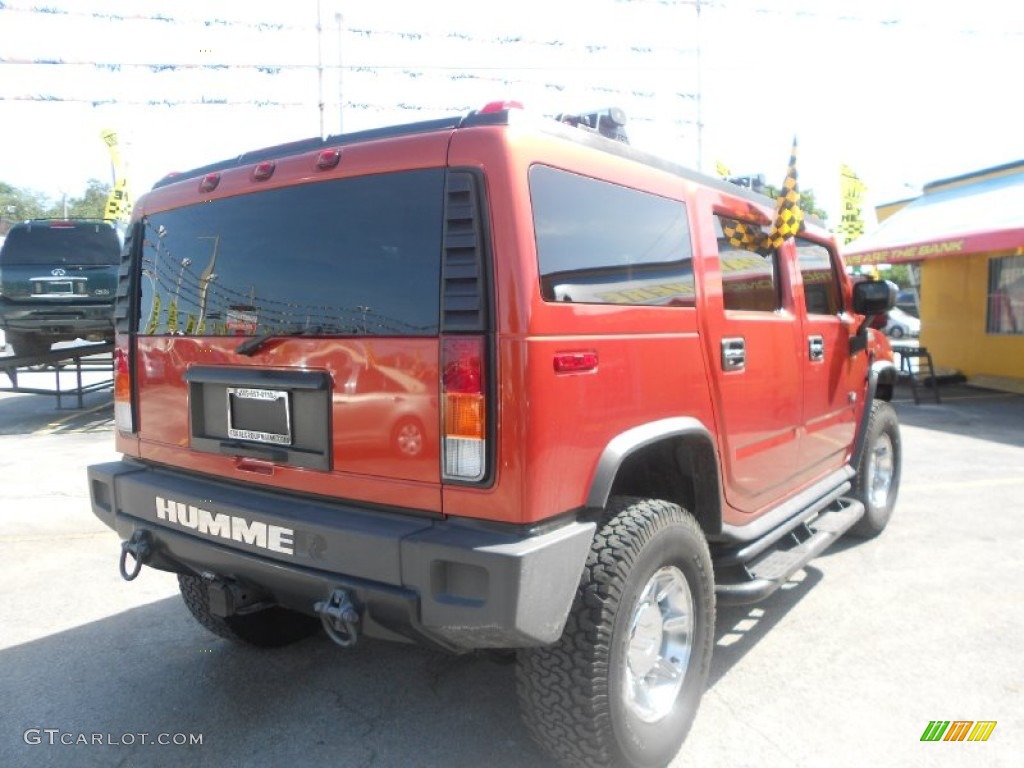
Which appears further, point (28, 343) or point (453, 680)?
point (28, 343)

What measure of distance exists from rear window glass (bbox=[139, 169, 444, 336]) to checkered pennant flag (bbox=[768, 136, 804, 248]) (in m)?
2.08

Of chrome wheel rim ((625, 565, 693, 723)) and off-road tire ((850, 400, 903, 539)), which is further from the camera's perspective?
off-road tire ((850, 400, 903, 539))

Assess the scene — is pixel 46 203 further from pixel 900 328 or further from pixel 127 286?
pixel 127 286

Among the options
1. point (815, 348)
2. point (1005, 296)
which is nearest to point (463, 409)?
point (815, 348)

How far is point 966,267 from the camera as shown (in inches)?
580

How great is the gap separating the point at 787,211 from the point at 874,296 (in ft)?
3.76

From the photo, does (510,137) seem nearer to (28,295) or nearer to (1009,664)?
(1009,664)

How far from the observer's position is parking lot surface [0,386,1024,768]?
8.92 feet

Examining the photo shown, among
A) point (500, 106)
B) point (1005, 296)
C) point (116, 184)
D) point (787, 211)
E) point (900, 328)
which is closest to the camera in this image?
point (500, 106)

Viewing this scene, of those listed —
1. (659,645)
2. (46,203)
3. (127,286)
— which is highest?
(46,203)

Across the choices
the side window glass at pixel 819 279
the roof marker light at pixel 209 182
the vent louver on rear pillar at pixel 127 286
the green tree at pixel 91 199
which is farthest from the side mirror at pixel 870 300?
the green tree at pixel 91 199

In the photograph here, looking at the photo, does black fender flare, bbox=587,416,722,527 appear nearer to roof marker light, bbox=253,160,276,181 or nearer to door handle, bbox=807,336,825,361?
door handle, bbox=807,336,825,361

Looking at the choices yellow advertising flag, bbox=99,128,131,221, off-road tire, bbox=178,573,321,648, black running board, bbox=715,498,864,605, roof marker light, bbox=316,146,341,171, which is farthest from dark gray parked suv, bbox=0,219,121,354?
black running board, bbox=715,498,864,605

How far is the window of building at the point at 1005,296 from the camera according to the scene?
1353 centimetres
